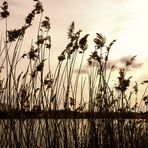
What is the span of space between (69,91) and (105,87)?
1.46 ft

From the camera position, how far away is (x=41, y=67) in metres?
4.04

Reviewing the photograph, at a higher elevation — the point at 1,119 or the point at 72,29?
the point at 72,29

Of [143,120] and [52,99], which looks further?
[143,120]

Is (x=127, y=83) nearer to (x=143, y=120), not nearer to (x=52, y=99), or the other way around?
(x=52, y=99)

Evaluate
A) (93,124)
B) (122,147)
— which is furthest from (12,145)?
(122,147)

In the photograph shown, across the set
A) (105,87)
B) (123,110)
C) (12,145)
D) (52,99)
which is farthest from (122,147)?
(12,145)

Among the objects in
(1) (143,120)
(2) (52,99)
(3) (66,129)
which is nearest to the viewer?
(2) (52,99)

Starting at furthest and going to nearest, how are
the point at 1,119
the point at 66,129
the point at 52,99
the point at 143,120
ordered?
the point at 143,120 → the point at 66,129 → the point at 52,99 → the point at 1,119

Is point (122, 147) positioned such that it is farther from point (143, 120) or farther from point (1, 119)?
point (1, 119)

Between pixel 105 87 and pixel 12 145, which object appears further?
pixel 105 87

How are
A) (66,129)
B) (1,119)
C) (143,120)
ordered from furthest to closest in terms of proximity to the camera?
1. (143,120)
2. (66,129)
3. (1,119)

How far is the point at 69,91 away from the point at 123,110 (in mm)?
753

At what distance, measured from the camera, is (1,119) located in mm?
4012

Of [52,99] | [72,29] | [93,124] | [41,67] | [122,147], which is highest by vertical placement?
[72,29]
